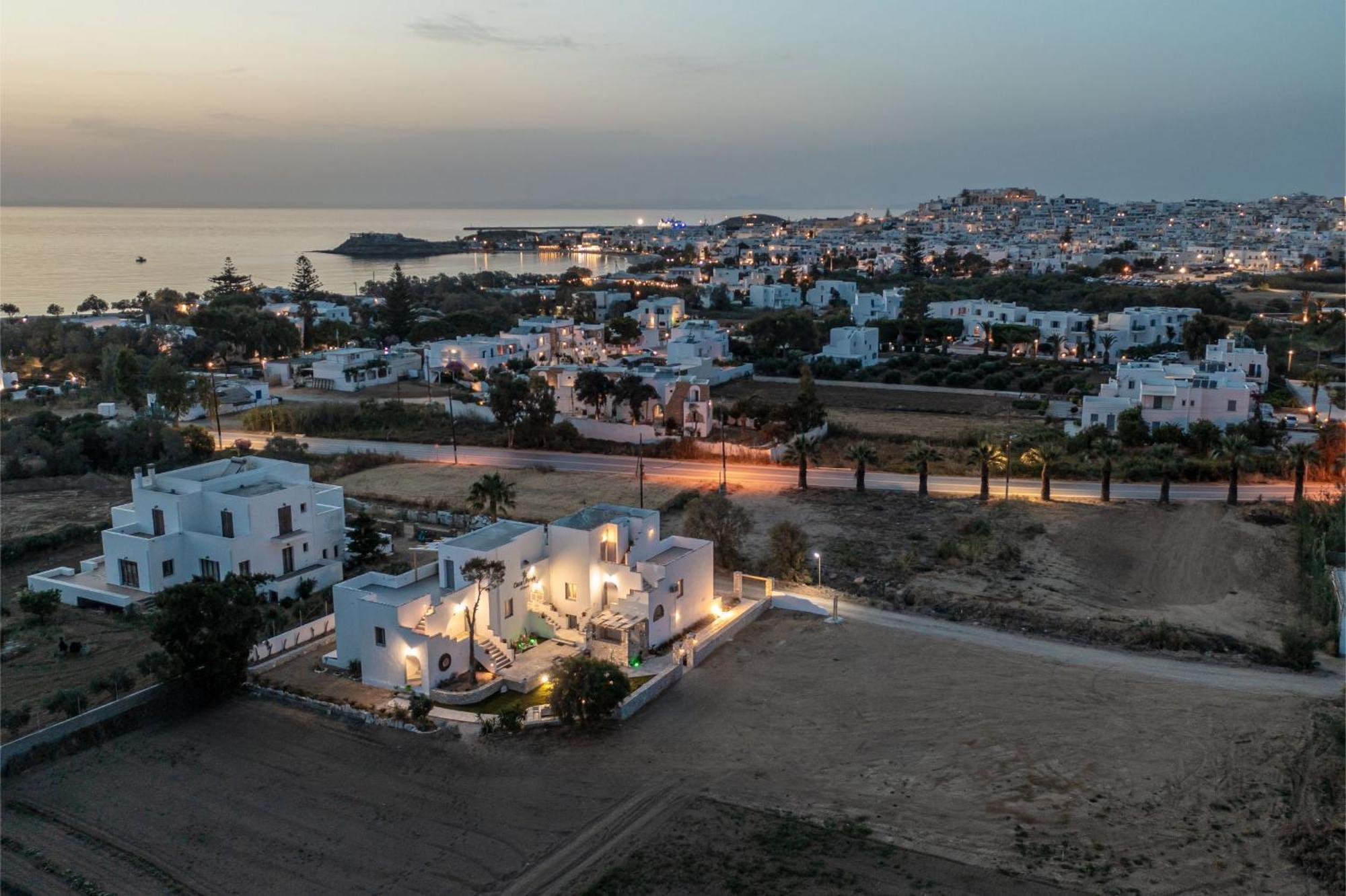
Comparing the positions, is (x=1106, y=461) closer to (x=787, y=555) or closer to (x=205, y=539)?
(x=787, y=555)

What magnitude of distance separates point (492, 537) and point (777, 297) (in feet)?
211

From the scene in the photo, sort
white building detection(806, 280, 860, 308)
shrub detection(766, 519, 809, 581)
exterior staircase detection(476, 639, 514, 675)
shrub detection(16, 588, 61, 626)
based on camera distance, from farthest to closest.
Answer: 1. white building detection(806, 280, 860, 308)
2. shrub detection(766, 519, 809, 581)
3. shrub detection(16, 588, 61, 626)
4. exterior staircase detection(476, 639, 514, 675)

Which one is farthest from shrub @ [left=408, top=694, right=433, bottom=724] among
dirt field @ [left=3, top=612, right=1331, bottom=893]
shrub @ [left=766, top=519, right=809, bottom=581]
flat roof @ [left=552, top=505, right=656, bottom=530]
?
shrub @ [left=766, top=519, right=809, bottom=581]

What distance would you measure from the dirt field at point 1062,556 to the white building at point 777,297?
178 ft

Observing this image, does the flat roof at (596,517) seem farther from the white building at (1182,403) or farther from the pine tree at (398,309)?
the pine tree at (398,309)

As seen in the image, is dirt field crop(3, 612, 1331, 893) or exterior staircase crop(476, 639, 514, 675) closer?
dirt field crop(3, 612, 1331, 893)

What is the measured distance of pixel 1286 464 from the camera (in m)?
28.3

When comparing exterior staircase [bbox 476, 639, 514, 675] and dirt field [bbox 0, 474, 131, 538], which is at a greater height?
dirt field [bbox 0, 474, 131, 538]

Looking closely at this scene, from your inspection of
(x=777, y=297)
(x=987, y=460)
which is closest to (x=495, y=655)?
(x=987, y=460)

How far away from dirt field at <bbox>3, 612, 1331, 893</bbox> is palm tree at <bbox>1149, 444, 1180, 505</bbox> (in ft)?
36.2

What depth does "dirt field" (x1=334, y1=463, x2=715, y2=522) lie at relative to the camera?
27.4 metres

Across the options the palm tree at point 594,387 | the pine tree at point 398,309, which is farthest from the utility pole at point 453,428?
the pine tree at point 398,309

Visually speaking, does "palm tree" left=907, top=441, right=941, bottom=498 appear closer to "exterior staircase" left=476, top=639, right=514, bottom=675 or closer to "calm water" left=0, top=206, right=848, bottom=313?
"exterior staircase" left=476, top=639, right=514, bottom=675

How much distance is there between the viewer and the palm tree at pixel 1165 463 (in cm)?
2588
